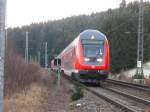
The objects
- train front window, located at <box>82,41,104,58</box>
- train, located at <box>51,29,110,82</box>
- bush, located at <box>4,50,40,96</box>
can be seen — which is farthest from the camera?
train front window, located at <box>82,41,104,58</box>

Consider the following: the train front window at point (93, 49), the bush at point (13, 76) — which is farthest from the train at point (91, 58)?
the bush at point (13, 76)

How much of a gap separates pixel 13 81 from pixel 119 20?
51.3 metres

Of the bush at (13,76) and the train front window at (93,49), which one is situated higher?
the train front window at (93,49)

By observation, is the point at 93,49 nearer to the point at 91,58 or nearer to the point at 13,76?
the point at 91,58

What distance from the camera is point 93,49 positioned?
3103cm

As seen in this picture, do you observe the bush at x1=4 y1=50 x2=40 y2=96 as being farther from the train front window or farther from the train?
the train front window

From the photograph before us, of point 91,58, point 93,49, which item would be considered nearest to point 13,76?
point 91,58

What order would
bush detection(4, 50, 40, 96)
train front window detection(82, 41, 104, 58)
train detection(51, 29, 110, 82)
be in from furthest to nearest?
train front window detection(82, 41, 104, 58), train detection(51, 29, 110, 82), bush detection(4, 50, 40, 96)

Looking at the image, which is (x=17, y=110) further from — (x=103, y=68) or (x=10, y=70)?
(x=103, y=68)

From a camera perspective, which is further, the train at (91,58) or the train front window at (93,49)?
the train front window at (93,49)

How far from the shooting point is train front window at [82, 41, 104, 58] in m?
Result: 30.7

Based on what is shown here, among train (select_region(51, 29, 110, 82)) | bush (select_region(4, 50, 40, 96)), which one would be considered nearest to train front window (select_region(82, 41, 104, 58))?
train (select_region(51, 29, 110, 82))

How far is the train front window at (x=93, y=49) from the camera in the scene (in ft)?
101

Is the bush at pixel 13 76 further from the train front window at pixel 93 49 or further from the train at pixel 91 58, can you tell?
the train front window at pixel 93 49
